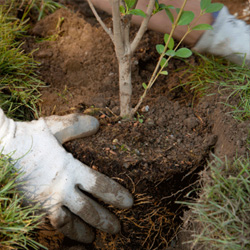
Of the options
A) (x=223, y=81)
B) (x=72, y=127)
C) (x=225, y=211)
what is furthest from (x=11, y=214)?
(x=223, y=81)

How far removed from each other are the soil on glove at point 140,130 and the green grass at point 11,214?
0.77ft

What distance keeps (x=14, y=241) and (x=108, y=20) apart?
1.62 m

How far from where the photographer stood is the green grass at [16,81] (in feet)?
6.57

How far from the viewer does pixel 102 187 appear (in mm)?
1604

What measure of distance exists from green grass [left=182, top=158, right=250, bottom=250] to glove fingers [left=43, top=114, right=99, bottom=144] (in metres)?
0.66

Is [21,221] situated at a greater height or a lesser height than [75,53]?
lesser

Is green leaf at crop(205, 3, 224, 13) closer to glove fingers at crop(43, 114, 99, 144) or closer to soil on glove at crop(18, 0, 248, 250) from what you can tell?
soil on glove at crop(18, 0, 248, 250)

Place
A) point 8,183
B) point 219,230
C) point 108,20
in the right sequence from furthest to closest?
point 108,20
point 8,183
point 219,230

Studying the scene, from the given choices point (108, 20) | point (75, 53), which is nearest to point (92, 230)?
point (75, 53)

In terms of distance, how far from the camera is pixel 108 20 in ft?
7.86

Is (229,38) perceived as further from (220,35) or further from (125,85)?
(125,85)

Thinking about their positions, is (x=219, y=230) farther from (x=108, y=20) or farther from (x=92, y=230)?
(x=108, y=20)

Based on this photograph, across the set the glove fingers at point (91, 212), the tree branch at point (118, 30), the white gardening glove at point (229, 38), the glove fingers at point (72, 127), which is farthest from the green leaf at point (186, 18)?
the glove fingers at point (91, 212)

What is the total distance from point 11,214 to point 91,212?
0.36m
